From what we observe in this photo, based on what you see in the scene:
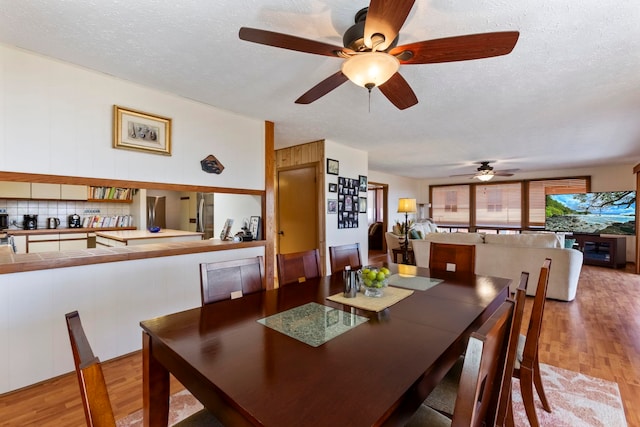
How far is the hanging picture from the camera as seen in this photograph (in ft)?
14.8

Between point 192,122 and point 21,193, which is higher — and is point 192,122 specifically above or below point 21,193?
above

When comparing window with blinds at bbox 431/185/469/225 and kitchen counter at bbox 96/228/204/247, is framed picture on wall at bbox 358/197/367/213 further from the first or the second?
window with blinds at bbox 431/185/469/225

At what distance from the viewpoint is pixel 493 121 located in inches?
134

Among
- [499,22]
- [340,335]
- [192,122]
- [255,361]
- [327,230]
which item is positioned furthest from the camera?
[327,230]

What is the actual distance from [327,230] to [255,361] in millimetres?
3352

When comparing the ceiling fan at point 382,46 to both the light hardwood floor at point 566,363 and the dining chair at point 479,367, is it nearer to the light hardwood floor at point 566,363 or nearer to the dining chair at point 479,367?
the dining chair at point 479,367

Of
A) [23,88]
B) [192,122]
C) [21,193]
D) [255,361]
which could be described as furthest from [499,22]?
[21,193]

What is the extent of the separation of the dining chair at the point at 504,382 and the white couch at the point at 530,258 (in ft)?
10.2

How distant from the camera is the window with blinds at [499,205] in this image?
26.3 feet

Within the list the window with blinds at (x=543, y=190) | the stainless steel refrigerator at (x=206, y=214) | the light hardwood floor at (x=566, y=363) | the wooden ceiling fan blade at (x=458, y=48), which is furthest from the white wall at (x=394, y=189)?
the wooden ceiling fan blade at (x=458, y=48)

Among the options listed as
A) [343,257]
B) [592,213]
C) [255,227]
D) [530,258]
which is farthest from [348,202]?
[592,213]

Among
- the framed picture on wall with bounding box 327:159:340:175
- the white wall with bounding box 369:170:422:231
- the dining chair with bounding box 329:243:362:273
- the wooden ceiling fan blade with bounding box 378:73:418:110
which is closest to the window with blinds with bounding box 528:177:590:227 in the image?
the white wall with bounding box 369:170:422:231

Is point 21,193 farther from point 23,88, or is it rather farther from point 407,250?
point 407,250

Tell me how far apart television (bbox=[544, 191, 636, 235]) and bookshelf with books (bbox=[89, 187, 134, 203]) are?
910cm
